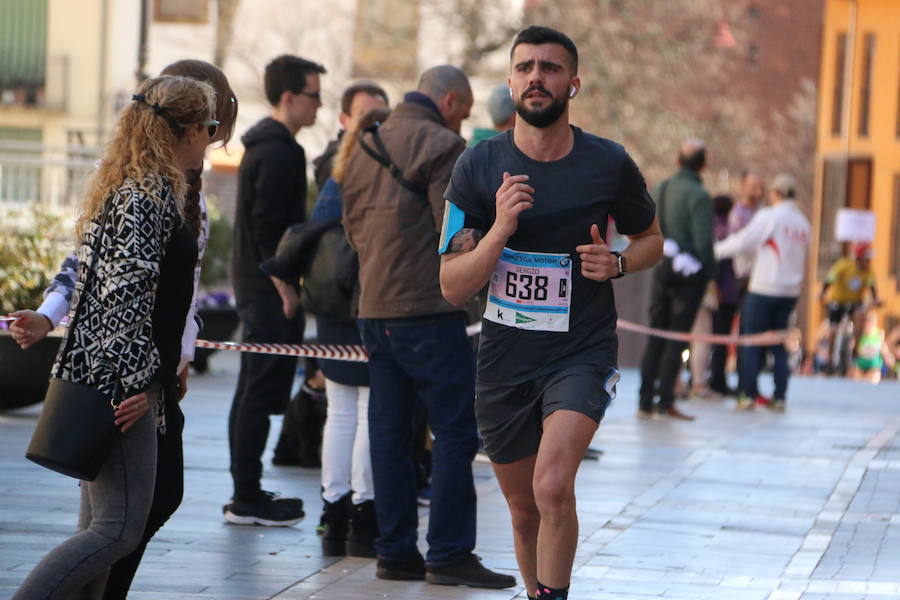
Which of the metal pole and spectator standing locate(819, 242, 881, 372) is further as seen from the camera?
spectator standing locate(819, 242, 881, 372)

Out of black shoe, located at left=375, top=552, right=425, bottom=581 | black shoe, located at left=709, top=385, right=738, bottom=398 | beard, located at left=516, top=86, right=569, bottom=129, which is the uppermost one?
beard, located at left=516, top=86, right=569, bottom=129

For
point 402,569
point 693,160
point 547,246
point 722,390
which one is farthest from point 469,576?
point 722,390

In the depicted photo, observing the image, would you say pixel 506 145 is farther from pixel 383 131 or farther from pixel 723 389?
pixel 723 389

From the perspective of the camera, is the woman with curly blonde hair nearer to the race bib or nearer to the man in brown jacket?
the race bib

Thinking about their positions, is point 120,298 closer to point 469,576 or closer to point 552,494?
point 552,494

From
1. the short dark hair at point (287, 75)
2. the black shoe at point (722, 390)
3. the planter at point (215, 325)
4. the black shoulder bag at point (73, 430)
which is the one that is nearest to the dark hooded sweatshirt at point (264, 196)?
the short dark hair at point (287, 75)

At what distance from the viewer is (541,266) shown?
5.56m

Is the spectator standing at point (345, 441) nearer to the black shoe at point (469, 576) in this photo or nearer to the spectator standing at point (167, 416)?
the black shoe at point (469, 576)

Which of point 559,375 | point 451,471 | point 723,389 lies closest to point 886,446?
point 723,389

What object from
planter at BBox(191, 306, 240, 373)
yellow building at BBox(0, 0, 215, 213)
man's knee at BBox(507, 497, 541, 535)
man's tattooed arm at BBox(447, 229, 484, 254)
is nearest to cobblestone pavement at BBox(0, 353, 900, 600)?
man's knee at BBox(507, 497, 541, 535)

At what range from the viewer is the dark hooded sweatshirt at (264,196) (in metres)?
8.03

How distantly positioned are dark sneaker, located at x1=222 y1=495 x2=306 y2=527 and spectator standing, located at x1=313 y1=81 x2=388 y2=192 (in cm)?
159

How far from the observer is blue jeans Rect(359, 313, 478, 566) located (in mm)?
6867

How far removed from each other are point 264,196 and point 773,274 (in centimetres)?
809
